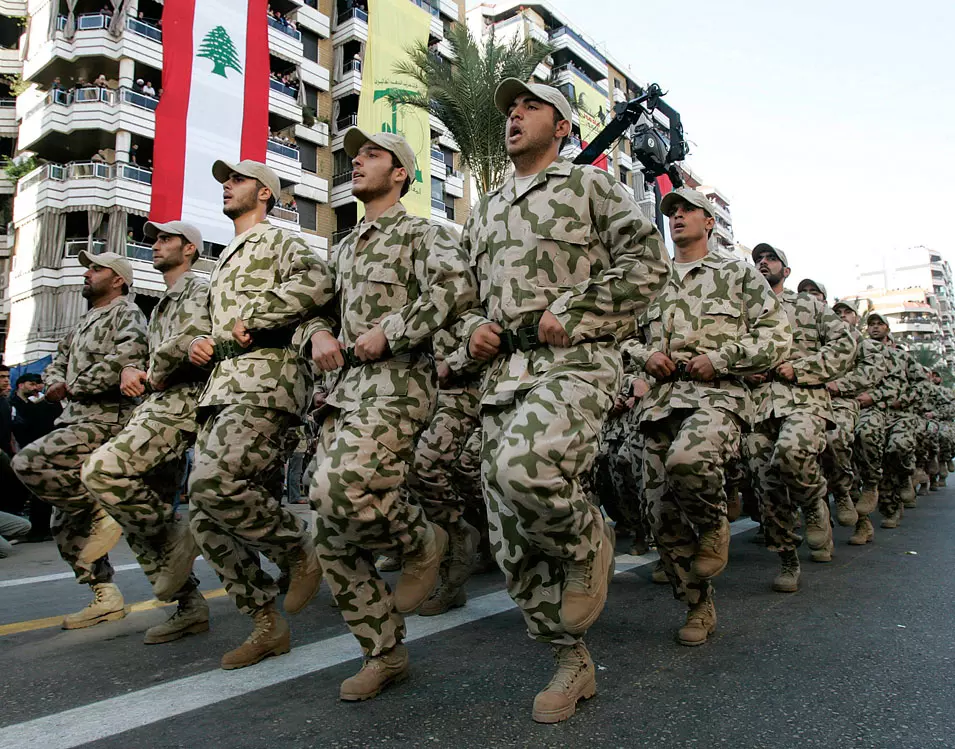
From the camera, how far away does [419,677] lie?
327 cm

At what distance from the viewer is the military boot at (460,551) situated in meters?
4.60

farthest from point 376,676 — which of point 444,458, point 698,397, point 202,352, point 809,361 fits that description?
point 809,361

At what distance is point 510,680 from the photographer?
3189 mm

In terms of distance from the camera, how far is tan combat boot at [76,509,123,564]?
469cm

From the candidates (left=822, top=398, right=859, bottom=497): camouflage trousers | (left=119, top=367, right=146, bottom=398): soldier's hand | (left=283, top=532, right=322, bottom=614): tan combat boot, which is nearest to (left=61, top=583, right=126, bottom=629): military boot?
(left=119, top=367, right=146, bottom=398): soldier's hand

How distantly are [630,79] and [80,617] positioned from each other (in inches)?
2306

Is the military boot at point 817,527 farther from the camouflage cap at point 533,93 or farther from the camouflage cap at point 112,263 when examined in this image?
the camouflage cap at point 112,263

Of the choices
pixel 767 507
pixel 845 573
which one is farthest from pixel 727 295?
pixel 845 573

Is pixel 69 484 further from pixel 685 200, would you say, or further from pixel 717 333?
pixel 685 200

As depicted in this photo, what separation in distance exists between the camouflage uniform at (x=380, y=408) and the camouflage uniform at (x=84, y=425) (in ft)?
5.84

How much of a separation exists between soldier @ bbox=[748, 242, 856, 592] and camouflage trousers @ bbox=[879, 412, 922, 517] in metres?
3.52

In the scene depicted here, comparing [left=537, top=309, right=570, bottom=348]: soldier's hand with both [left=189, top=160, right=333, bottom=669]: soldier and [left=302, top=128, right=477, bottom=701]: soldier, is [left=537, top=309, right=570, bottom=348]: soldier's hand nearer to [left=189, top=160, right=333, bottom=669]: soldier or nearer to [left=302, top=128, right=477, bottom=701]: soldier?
[left=302, top=128, right=477, bottom=701]: soldier

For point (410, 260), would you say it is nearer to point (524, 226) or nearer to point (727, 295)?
point (524, 226)

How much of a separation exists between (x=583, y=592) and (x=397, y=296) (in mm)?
1589
